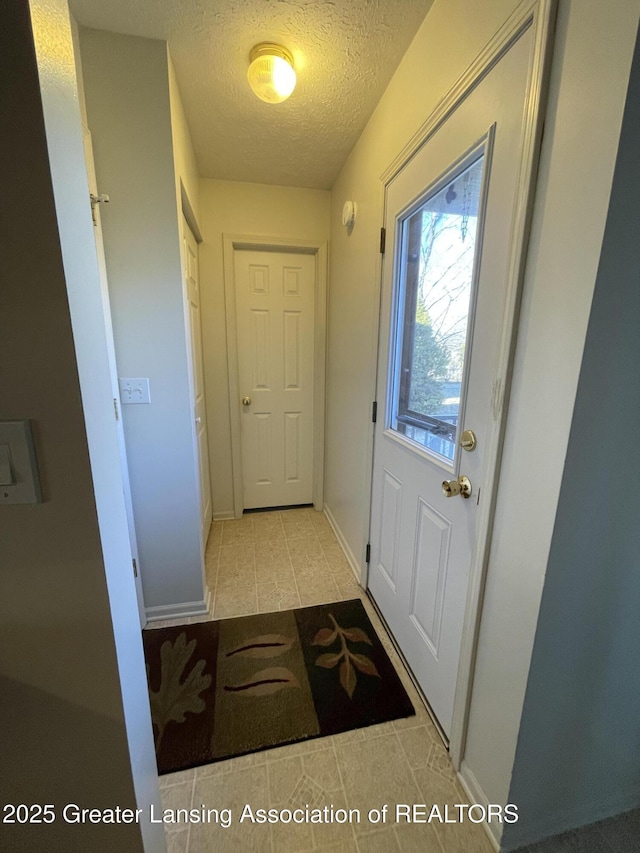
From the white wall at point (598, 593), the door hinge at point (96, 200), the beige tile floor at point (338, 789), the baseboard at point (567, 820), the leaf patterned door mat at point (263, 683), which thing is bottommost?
the beige tile floor at point (338, 789)

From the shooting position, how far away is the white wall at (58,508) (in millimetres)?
436

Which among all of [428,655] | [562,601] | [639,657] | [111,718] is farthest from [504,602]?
[111,718]

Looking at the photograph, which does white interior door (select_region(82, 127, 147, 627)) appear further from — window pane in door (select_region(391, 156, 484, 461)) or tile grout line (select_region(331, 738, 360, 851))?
window pane in door (select_region(391, 156, 484, 461))

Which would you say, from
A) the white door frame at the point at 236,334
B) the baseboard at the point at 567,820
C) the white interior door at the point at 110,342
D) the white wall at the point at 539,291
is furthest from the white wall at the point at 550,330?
the white door frame at the point at 236,334

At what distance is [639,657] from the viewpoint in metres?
0.88

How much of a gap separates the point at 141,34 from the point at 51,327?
158 cm

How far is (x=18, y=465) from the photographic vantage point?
491mm

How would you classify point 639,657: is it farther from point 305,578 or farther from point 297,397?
point 297,397

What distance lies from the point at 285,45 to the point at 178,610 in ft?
8.26

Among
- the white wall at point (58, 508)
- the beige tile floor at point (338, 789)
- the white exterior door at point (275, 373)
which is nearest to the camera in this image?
the white wall at point (58, 508)

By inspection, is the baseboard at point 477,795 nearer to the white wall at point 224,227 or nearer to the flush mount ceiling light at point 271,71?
the white wall at point 224,227

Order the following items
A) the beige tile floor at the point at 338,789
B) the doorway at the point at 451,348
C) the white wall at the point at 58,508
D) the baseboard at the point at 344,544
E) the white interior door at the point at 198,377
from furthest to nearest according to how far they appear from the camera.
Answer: the baseboard at the point at 344,544, the white interior door at the point at 198,377, the beige tile floor at the point at 338,789, the doorway at the point at 451,348, the white wall at the point at 58,508

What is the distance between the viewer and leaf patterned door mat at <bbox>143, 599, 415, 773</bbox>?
1200 mm

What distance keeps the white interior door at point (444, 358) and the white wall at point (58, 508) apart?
890 mm
